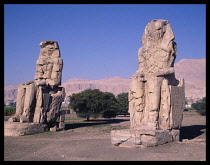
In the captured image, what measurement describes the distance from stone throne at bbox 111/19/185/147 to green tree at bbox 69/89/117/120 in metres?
13.0

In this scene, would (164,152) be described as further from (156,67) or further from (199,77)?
(199,77)

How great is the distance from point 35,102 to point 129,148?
609cm

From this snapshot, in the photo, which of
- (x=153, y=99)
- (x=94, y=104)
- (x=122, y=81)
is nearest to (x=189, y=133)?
(x=153, y=99)

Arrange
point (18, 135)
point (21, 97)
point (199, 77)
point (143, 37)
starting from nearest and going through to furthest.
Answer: point (143, 37)
point (18, 135)
point (21, 97)
point (199, 77)

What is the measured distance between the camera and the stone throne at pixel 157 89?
311 inches

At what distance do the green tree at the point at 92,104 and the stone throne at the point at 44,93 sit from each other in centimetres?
893

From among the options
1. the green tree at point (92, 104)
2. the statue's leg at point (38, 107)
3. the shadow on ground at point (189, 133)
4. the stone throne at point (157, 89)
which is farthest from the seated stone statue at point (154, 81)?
the green tree at point (92, 104)

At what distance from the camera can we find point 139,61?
906cm

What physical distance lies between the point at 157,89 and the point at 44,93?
19.1ft

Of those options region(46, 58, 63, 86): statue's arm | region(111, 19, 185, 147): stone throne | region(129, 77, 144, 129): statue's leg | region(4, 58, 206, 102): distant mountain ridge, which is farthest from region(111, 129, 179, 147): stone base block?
region(4, 58, 206, 102): distant mountain ridge

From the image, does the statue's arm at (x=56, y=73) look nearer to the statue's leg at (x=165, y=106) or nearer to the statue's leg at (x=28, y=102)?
the statue's leg at (x=28, y=102)

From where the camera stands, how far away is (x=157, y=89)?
790 cm
